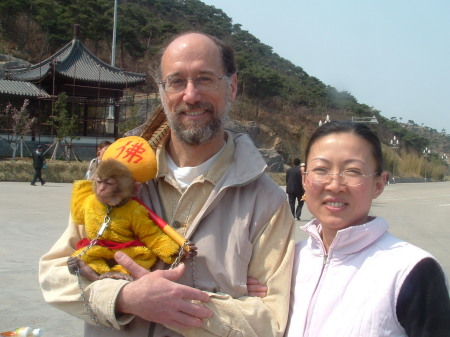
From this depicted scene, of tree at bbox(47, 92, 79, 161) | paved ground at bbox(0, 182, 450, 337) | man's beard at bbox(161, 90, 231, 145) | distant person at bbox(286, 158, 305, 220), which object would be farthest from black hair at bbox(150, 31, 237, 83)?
tree at bbox(47, 92, 79, 161)

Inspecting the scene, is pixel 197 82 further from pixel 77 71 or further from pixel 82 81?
pixel 77 71

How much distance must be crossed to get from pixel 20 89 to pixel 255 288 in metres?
26.5

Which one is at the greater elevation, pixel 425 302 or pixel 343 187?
pixel 343 187

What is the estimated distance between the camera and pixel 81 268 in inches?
75.5

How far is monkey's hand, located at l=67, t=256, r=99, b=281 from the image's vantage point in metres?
1.90

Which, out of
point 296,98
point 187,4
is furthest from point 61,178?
point 187,4

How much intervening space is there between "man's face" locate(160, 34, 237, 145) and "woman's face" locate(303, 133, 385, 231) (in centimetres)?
50

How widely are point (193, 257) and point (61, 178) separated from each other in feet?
63.9

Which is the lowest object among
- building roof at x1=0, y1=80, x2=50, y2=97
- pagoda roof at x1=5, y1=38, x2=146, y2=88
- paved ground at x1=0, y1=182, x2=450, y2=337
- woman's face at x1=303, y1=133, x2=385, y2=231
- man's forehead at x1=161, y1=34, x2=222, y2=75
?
paved ground at x1=0, y1=182, x2=450, y2=337

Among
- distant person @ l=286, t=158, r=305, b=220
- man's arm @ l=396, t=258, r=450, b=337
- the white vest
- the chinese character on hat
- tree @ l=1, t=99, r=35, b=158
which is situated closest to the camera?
man's arm @ l=396, t=258, r=450, b=337

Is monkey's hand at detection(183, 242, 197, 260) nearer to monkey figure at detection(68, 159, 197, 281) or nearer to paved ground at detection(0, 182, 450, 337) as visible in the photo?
monkey figure at detection(68, 159, 197, 281)

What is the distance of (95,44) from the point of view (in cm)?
4331

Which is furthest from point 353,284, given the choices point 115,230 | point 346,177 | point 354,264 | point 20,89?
point 20,89

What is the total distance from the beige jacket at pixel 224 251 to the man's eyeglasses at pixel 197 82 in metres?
0.28
